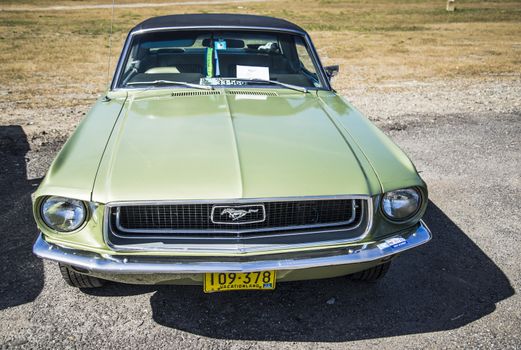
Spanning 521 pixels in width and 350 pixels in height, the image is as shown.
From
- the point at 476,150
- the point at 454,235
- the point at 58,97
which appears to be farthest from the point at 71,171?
the point at 58,97

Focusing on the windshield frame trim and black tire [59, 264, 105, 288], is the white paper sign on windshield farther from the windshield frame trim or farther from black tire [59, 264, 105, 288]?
black tire [59, 264, 105, 288]

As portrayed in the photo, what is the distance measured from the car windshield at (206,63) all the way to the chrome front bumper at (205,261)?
1.72m

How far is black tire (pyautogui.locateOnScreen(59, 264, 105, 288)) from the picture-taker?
293 centimetres

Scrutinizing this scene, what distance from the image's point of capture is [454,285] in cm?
335

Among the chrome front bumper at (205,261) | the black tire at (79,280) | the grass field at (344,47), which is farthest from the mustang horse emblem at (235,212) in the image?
the grass field at (344,47)

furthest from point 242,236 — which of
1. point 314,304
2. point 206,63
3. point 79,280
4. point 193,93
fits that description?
point 206,63

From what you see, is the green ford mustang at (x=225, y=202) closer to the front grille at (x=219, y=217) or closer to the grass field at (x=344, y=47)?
the front grille at (x=219, y=217)

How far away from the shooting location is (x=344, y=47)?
14.3 meters

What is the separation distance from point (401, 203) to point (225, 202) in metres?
0.98

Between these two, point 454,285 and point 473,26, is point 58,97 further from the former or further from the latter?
point 473,26

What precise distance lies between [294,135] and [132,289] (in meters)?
1.42

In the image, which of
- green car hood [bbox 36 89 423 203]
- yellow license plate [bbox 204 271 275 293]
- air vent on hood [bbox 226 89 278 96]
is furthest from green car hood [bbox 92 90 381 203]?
yellow license plate [bbox 204 271 275 293]

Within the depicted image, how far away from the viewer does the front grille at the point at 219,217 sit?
2.50 meters

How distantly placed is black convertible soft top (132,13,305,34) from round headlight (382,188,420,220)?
2.07 m
